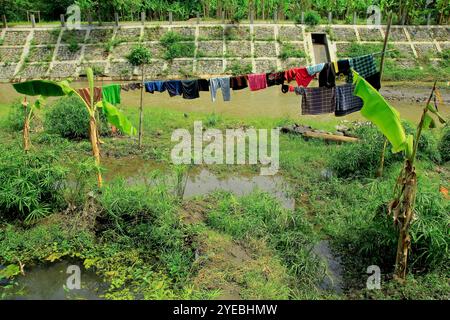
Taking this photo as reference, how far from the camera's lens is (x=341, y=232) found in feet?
25.0

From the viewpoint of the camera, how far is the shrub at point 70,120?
38.3 feet

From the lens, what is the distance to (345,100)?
32.7 feet

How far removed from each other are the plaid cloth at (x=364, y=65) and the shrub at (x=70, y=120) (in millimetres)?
6375

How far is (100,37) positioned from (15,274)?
53.5ft

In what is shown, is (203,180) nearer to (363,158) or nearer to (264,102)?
(363,158)

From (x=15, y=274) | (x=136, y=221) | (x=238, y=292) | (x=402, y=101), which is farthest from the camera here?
(x=402, y=101)

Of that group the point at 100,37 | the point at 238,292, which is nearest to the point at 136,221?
the point at 238,292

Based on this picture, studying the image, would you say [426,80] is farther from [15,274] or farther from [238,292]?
[15,274]

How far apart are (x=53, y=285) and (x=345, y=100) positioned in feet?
22.4

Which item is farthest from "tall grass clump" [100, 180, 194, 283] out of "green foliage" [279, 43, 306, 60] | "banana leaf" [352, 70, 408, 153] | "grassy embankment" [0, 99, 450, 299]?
"green foliage" [279, 43, 306, 60]

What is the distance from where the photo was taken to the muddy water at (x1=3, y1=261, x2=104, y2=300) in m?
6.27

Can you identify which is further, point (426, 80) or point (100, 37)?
point (100, 37)

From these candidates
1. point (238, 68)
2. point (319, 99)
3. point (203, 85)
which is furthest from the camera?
point (238, 68)

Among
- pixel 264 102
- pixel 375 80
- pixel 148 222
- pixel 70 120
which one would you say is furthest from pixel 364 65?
pixel 70 120
